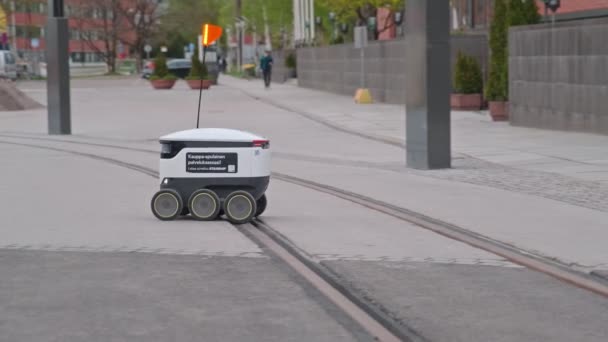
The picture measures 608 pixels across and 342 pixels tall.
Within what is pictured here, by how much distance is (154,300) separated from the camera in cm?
781

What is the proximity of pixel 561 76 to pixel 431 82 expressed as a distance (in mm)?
7542

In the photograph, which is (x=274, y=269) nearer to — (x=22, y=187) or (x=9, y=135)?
(x=22, y=187)

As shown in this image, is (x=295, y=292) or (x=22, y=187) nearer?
(x=295, y=292)

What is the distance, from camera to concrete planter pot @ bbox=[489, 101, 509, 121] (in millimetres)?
28219

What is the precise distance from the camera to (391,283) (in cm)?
843

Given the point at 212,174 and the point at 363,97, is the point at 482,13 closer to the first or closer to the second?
the point at 363,97

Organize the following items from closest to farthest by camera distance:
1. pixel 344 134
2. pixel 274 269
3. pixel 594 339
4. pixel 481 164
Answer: pixel 594 339 → pixel 274 269 → pixel 481 164 → pixel 344 134

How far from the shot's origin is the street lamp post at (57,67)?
90.3 feet

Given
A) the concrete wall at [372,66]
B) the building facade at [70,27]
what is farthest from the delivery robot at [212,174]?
the building facade at [70,27]

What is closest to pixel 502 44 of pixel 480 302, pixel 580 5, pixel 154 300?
pixel 580 5

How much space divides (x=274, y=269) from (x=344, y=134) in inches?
686

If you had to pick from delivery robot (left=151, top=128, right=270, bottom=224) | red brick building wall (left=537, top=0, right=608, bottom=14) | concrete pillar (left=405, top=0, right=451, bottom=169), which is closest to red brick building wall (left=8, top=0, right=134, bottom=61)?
red brick building wall (left=537, top=0, right=608, bottom=14)

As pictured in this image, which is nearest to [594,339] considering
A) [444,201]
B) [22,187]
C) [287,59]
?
[444,201]

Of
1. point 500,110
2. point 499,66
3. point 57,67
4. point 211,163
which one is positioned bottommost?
point 500,110
